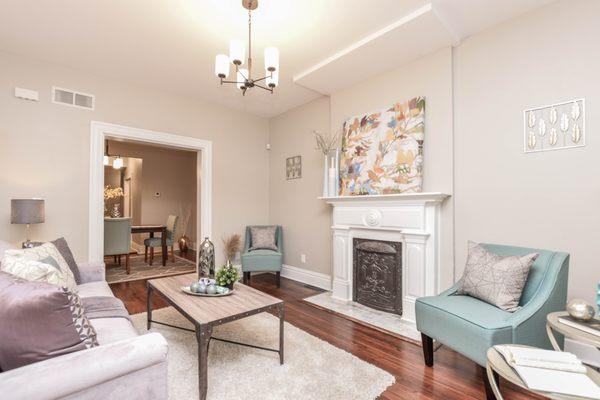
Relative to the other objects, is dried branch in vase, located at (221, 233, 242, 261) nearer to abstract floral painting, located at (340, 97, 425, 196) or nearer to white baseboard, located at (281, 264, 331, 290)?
white baseboard, located at (281, 264, 331, 290)

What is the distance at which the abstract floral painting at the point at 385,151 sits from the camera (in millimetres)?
3098

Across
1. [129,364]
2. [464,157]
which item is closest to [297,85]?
[464,157]

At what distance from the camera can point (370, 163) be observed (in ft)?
11.5

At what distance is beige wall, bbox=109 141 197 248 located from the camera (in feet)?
24.2

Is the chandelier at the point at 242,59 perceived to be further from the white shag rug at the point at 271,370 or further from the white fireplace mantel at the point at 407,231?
the white shag rug at the point at 271,370

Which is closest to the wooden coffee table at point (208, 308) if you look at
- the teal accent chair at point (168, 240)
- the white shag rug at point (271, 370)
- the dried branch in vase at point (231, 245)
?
the white shag rug at point (271, 370)

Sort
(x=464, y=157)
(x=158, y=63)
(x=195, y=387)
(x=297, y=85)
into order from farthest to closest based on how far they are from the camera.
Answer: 1. (x=297, y=85)
2. (x=158, y=63)
3. (x=464, y=157)
4. (x=195, y=387)

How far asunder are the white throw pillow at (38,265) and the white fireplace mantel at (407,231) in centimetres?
273

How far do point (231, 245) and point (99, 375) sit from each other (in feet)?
12.0

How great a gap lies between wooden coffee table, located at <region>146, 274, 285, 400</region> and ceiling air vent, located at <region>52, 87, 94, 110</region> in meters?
2.48

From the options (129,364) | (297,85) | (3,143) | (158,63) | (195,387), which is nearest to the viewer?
(129,364)

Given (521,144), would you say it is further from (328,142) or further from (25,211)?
(25,211)

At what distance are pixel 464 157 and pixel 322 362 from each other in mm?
2269

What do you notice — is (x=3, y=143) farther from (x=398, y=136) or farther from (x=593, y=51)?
(x=593, y=51)
